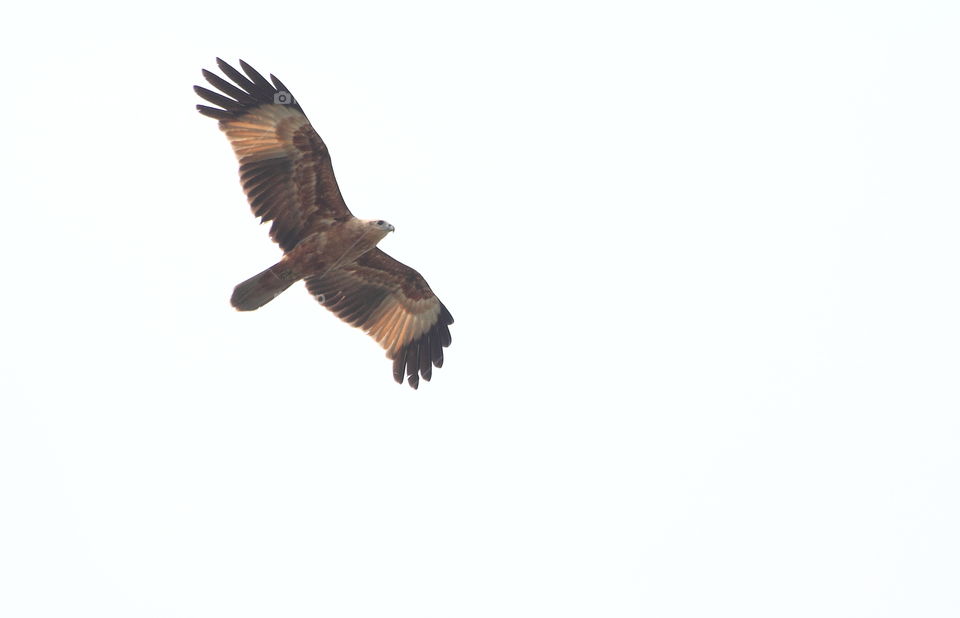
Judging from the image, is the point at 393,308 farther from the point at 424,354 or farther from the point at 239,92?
the point at 239,92

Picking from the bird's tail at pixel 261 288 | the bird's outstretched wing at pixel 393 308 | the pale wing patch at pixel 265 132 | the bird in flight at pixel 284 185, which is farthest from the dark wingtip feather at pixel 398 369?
the pale wing patch at pixel 265 132

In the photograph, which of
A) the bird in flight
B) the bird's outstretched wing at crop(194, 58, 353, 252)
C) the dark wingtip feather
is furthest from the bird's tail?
the dark wingtip feather

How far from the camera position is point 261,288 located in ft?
58.0

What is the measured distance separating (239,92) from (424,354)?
189 inches

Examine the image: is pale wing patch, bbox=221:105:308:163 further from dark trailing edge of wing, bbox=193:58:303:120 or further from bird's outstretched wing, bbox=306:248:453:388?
bird's outstretched wing, bbox=306:248:453:388

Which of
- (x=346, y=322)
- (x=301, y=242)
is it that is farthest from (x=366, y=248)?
(x=346, y=322)

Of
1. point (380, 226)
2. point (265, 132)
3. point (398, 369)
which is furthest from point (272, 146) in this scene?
point (398, 369)

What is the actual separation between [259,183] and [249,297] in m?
1.56

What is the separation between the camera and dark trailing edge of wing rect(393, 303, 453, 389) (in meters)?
20.4

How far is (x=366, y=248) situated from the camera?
18.3 m

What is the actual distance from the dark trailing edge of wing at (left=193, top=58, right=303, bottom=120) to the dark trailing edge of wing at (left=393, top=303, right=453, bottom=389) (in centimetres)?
412

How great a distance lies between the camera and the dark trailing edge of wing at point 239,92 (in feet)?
59.0

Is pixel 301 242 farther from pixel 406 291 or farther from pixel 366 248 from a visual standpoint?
pixel 406 291

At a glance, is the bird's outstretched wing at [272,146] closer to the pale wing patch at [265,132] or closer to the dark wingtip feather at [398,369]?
the pale wing patch at [265,132]
